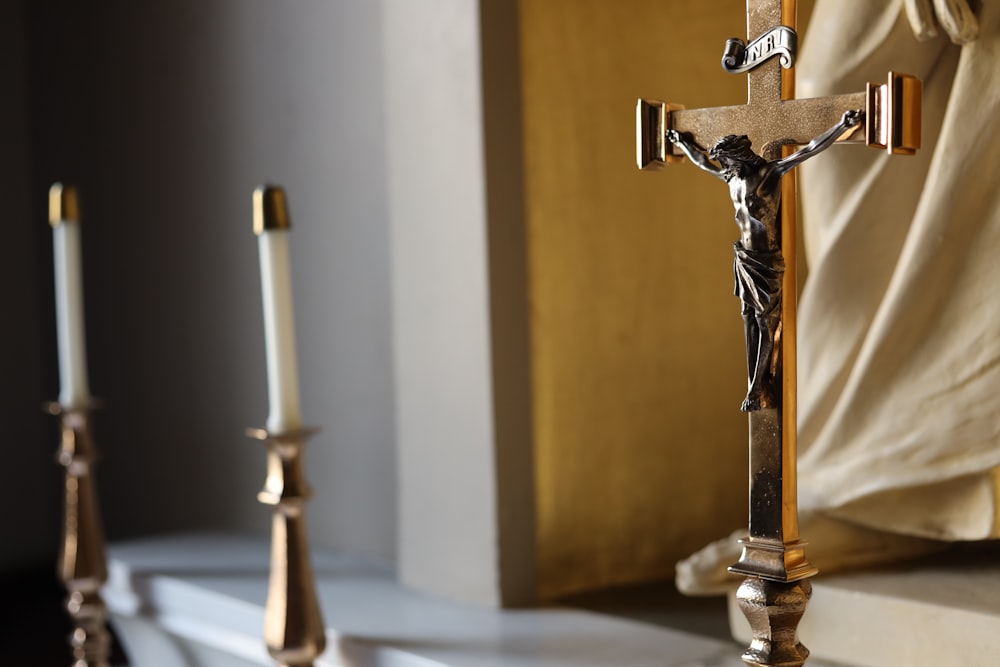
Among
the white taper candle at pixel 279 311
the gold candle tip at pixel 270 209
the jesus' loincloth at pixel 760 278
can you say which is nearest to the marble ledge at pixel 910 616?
the jesus' loincloth at pixel 760 278

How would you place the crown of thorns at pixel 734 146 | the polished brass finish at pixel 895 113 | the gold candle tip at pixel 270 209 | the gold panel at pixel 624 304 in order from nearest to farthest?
the polished brass finish at pixel 895 113
the crown of thorns at pixel 734 146
the gold candle tip at pixel 270 209
the gold panel at pixel 624 304

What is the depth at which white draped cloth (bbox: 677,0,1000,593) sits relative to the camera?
4.70 feet

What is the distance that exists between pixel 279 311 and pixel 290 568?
0.33 m

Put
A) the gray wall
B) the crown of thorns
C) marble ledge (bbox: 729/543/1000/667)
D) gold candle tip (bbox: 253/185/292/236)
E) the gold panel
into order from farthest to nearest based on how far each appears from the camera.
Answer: the gray wall < the gold panel < gold candle tip (bbox: 253/185/292/236) < marble ledge (bbox: 729/543/1000/667) < the crown of thorns

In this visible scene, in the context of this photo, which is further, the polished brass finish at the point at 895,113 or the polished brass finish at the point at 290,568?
the polished brass finish at the point at 290,568

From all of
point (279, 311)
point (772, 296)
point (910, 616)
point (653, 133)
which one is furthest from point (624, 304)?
point (772, 296)

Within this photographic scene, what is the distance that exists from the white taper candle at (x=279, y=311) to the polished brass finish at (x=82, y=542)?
0.53 metres

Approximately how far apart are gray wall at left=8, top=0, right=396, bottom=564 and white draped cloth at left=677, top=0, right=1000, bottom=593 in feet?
3.16

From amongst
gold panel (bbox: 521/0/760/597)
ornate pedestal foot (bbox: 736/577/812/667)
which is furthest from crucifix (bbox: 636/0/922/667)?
gold panel (bbox: 521/0/760/597)

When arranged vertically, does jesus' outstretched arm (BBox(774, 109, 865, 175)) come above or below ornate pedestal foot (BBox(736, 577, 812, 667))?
above

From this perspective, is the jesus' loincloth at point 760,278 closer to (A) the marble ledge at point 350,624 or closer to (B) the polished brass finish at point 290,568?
(A) the marble ledge at point 350,624

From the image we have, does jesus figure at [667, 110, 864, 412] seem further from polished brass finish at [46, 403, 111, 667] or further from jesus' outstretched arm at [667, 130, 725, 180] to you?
polished brass finish at [46, 403, 111, 667]

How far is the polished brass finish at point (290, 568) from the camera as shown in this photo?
5.53 ft

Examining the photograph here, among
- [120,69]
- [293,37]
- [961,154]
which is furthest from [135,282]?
[961,154]
